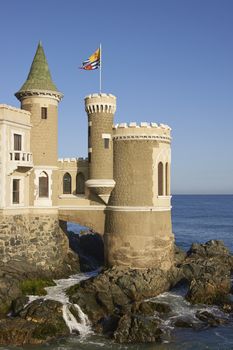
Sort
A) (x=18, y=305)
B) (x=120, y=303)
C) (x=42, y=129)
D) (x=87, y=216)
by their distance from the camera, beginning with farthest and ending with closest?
(x=87, y=216) → (x=42, y=129) → (x=120, y=303) → (x=18, y=305)

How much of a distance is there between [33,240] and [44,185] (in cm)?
447

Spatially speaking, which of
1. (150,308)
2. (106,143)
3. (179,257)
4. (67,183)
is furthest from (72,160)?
(150,308)

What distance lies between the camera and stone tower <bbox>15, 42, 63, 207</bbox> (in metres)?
36.4

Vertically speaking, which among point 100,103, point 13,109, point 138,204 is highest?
point 100,103

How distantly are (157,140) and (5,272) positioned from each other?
49.7 ft

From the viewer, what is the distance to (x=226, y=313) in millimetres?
30125

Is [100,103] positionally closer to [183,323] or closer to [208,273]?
[208,273]

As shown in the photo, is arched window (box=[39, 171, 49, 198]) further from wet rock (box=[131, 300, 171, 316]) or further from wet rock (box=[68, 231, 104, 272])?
wet rock (box=[131, 300, 171, 316])

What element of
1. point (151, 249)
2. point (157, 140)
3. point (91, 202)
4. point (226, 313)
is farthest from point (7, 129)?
point (226, 313)

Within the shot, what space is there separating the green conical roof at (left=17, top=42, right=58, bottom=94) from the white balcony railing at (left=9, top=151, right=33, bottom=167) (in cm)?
526

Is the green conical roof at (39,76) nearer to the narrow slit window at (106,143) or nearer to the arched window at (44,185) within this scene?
the narrow slit window at (106,143)

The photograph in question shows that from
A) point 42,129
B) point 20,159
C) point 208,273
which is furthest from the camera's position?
point 42,129

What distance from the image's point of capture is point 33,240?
3591 cm

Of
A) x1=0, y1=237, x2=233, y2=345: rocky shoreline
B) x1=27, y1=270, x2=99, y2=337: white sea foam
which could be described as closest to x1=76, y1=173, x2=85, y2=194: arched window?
x1=0, y1=237, x2=233, y2=345: rocky shoreline
